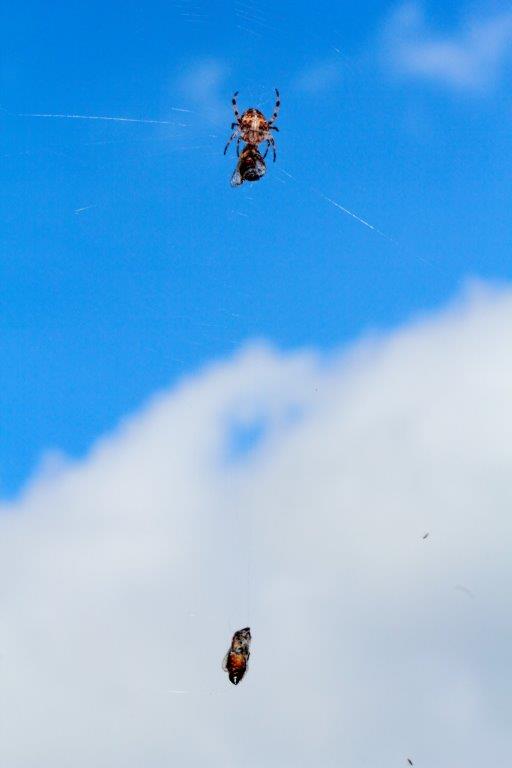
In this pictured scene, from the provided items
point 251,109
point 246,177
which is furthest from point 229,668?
point 251,109

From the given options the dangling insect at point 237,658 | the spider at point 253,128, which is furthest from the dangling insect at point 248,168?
the dangling insect at point 237,658

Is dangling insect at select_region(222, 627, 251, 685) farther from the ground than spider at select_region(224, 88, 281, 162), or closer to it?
closer to it

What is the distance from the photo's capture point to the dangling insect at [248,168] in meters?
17.5

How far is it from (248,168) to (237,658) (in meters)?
9.57

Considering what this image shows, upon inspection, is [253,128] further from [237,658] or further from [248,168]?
[237,658]

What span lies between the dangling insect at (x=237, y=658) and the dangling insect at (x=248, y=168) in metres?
9.16

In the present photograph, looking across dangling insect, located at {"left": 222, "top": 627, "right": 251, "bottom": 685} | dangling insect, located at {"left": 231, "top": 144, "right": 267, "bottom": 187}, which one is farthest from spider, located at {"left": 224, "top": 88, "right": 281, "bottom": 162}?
dangling insect, located at {"left": 222, "top": 627, "right": 251, "bottom": 685}

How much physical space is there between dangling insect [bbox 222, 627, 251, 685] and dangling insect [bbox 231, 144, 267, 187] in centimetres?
916

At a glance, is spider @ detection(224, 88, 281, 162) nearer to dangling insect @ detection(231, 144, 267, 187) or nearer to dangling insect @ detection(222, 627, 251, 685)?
dangling insect @ detection(231, 144, 267, 187)

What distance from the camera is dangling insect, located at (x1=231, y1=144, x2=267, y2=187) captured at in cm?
1748

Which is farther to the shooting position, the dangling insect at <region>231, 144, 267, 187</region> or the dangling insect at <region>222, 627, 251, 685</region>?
the dangling insect at <region>222, 627, 251, 685</region>

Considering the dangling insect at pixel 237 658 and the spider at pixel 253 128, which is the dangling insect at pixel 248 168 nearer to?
the spider at pixel 253 128

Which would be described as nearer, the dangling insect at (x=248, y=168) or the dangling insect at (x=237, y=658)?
the dangling insect at (x=248, y=168)

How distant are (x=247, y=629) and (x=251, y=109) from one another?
35.2ft
